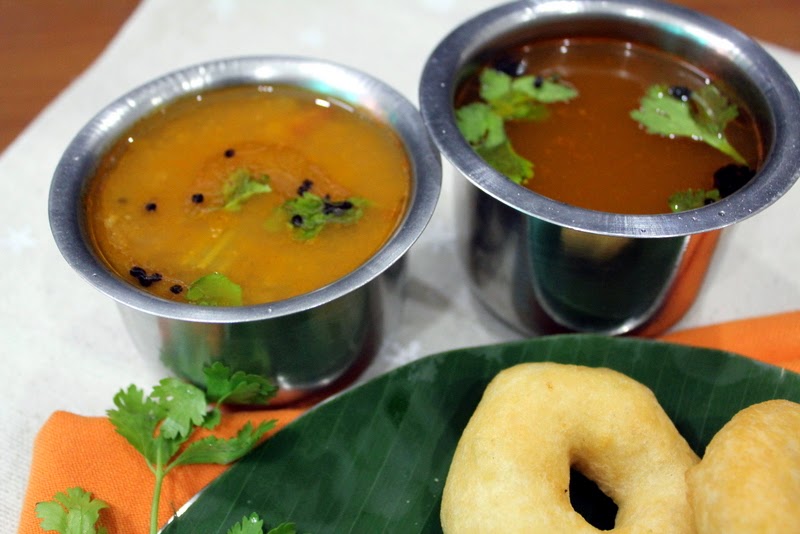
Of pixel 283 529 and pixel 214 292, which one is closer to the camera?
pixel 283 529

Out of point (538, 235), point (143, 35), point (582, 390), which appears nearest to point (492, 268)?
point (538, 235)

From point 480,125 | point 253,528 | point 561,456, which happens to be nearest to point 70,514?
point 253,528

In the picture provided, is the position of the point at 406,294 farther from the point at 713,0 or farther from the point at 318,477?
the point at 713,0

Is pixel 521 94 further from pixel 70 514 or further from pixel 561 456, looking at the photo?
pixel 70 514

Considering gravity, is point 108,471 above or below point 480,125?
below

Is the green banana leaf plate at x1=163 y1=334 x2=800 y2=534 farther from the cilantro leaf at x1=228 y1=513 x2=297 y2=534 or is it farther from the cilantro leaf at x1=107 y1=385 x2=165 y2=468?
the cilantro leaf at x1=107 y1=385 x2=165 y2=468
